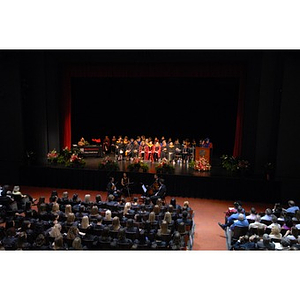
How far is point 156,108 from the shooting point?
2217 cm

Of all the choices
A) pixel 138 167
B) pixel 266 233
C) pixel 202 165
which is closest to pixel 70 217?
pixel 266 233

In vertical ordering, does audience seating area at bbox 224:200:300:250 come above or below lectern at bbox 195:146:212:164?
below

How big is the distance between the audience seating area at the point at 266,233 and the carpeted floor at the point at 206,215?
73 cm

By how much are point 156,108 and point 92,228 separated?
46.3ft

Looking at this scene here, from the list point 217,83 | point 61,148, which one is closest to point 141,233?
point 61,148

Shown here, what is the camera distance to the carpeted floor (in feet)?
33.7

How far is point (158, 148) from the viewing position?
18344 mm

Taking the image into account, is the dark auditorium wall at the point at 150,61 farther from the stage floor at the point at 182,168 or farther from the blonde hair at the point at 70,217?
the blonde hair at the point at 70,217

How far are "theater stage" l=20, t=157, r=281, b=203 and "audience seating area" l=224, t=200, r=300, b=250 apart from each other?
382 centimetres

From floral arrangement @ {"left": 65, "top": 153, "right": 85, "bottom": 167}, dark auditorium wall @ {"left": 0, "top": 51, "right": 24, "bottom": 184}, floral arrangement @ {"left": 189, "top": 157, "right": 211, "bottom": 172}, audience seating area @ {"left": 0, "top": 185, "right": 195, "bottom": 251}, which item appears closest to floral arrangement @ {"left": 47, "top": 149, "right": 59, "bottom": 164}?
floral arrangement @ {"left": 65, "top": 153, "right": 85, "bottom": 167}

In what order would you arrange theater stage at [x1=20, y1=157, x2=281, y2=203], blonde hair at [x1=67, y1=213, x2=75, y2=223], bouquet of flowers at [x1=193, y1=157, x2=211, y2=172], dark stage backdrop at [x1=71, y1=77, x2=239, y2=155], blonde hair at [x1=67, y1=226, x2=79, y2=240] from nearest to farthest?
blonde hair at [x1=67, y1=226, x2=79, y2=240], blonde hair at [x1=67, y1=213, x2=75, y2=223], theater stage at [x1=20, y1=157, x2=281, y2=203], bouquet of flowers at [x1=193, y1=157, x2=211, y2=172], dark stage backdrop at [x1=71, y1=77, x2=239, y2=155]

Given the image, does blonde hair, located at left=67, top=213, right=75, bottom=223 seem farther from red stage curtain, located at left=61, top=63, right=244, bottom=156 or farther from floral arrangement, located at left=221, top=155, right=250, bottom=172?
red stage curtain, located at left=61, top=63, right=244, bottom=156

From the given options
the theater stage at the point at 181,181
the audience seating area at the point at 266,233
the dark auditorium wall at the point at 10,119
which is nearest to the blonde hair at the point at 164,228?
the audience seating area at the point at 266,233

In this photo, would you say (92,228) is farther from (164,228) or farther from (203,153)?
(203,153)
